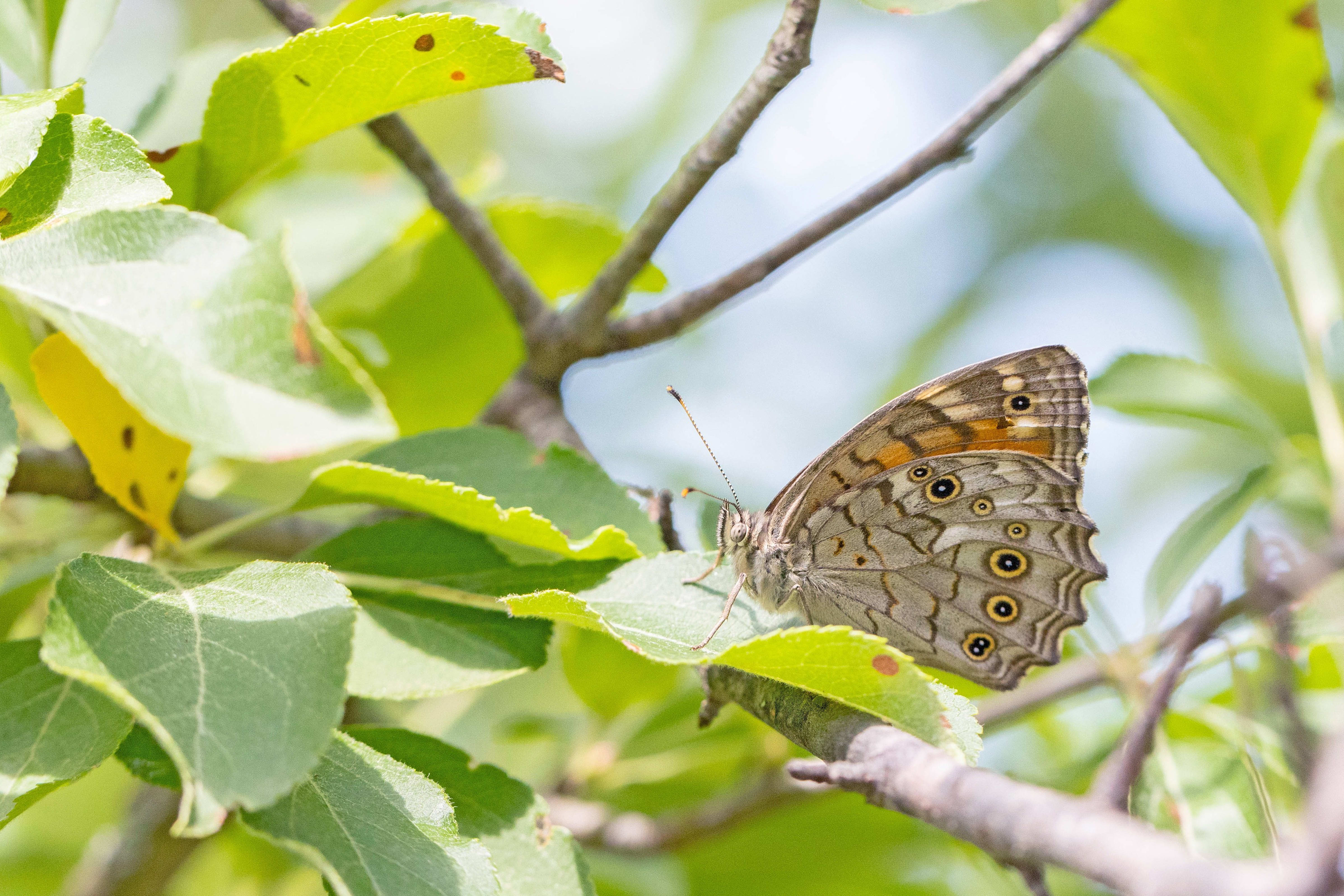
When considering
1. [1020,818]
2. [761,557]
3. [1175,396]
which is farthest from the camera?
[1175,396]

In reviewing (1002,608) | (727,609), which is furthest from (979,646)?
(727,609)

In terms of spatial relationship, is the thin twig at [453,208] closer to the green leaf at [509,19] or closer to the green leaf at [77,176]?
the green leaf at [509,19]

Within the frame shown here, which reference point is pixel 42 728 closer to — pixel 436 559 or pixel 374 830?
pixel 374 830

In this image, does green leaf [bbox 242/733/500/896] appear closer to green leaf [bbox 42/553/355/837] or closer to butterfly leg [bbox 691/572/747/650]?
green leaf [bbox 42/553/355/837]

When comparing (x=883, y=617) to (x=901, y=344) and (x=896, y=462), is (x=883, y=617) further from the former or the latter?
(x=901, y=344)

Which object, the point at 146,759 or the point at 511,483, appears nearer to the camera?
the point at 146,759

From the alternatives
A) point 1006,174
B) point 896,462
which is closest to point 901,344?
point 1006,174

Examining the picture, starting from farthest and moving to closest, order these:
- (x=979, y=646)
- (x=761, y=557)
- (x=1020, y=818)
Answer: (x=761, y=557)
(x=979, y=646)
(x=1020, y=818)
